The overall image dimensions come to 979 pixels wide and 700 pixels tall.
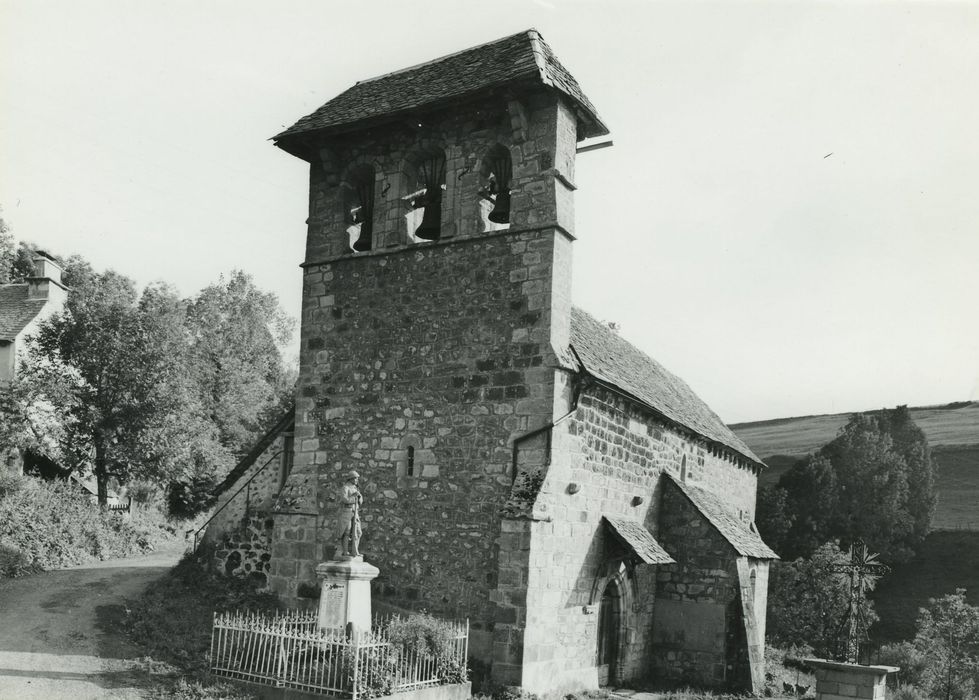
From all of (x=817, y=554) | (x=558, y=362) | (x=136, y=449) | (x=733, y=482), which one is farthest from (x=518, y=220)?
(x=817, y=554)

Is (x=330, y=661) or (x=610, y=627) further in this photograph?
(x=610, y=627)

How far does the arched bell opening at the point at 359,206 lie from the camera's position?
54.1 feet

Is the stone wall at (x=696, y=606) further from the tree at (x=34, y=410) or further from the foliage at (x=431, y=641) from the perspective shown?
the tree at (x=34, y=410)

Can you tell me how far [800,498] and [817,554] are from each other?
10.6m

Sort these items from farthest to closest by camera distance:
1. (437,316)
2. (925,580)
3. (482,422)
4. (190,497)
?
1. (925,580)
2. (190,497)
3. (437,316)
4. (482,422)

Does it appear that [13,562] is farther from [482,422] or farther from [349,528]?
[482,422]

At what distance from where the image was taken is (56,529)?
2138 cm

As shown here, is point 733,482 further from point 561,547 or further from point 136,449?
point 136,449

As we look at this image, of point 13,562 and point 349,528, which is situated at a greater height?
point 349,528

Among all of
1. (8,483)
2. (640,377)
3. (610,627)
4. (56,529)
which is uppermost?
(640,377)

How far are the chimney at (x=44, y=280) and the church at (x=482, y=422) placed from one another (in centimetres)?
1765

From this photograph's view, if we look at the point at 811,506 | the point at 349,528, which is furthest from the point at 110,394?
the point at 811,506

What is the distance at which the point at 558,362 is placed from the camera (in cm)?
1365

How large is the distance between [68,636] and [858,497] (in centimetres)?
3741
